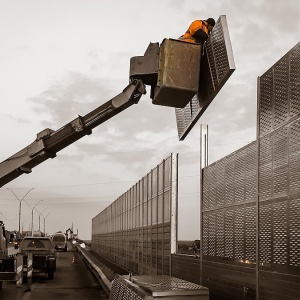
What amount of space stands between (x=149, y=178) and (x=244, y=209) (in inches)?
508

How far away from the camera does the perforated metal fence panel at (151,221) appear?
55.5 ft

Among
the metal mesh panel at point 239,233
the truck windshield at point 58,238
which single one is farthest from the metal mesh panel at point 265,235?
the truck windshield at point 58,238

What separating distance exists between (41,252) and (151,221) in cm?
823

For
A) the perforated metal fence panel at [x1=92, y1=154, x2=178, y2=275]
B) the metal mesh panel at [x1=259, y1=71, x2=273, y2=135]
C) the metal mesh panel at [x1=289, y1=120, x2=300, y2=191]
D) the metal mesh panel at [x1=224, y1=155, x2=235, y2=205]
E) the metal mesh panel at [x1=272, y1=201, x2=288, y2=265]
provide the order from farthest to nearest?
the perforated metal fence panel at [x1=92, y1=154, x2=178, y2=275]
the metal mesh panel at [x1=224, y1=155, x2=235, y2=205]
the metal mesh panel at [x1=259, y1=71, x2=273, y2=135]
the metal mesh panel at [x1=272, y1=201, x2=288, y2=265]
the metal mesh panel at [x1=289, y1=120, x2=300, y2=191]

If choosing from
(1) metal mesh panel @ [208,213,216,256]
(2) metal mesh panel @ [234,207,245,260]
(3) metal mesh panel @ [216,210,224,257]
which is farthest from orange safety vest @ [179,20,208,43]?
(1) metal mesh panel @ [208,213,216,256]

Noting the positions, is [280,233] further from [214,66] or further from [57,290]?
[57,290]

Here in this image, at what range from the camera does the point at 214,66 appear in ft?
28.4

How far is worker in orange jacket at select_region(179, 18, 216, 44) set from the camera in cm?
912

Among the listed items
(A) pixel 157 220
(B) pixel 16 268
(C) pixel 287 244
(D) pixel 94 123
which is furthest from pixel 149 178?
(C) pixel 287 244

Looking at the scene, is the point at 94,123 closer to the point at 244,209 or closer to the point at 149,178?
the point at 244,209

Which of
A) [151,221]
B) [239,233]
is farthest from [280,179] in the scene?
[151,221]

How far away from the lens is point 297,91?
775 centimetres

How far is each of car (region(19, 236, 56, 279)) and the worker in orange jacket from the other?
18.5 metres

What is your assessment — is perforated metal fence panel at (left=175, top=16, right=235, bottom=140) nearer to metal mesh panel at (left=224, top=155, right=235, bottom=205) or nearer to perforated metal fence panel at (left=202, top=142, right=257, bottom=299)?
perforated metal fence panel at (left=202, top=142, right=257, bottom=299)
